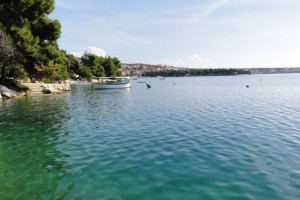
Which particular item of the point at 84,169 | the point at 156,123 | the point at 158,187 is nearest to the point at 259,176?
the point at 158,187

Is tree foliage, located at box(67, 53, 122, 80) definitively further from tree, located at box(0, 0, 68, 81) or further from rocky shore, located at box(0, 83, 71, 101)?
tree, located at box(0, 0, 68, 81)

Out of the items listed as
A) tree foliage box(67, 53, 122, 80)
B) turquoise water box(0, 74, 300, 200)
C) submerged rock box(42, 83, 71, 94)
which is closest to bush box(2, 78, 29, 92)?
submerged rock box(42, 83, 71, 94)

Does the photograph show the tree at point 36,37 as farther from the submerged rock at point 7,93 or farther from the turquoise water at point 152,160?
the turquoise water at point 152,160

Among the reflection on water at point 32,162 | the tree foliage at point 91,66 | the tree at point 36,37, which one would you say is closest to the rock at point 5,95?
the tree at point 36,37

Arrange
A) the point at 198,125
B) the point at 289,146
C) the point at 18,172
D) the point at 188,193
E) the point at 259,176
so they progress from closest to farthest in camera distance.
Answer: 1. the point at 188,193
2. the point at 259,176
3. the point at 18,172
4. the point at 289,146
5. the point at 198,125

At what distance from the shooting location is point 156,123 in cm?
2108

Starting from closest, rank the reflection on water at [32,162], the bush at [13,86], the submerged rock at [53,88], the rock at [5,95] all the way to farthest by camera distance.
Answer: the reflection on water at [32,162], the rock at [5,95], the bush at [13,86], the submerged rock at [53,88]

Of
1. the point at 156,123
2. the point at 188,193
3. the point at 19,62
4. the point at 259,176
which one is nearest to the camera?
the point at 188,193

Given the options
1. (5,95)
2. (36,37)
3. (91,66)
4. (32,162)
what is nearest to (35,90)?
(5,95)

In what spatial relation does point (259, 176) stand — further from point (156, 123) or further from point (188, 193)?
point (156, 123)

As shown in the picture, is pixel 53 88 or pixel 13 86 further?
pixel 53 88

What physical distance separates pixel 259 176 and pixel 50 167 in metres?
8.89

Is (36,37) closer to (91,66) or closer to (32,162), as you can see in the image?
(32,162)

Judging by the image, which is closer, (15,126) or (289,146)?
(289,146)
